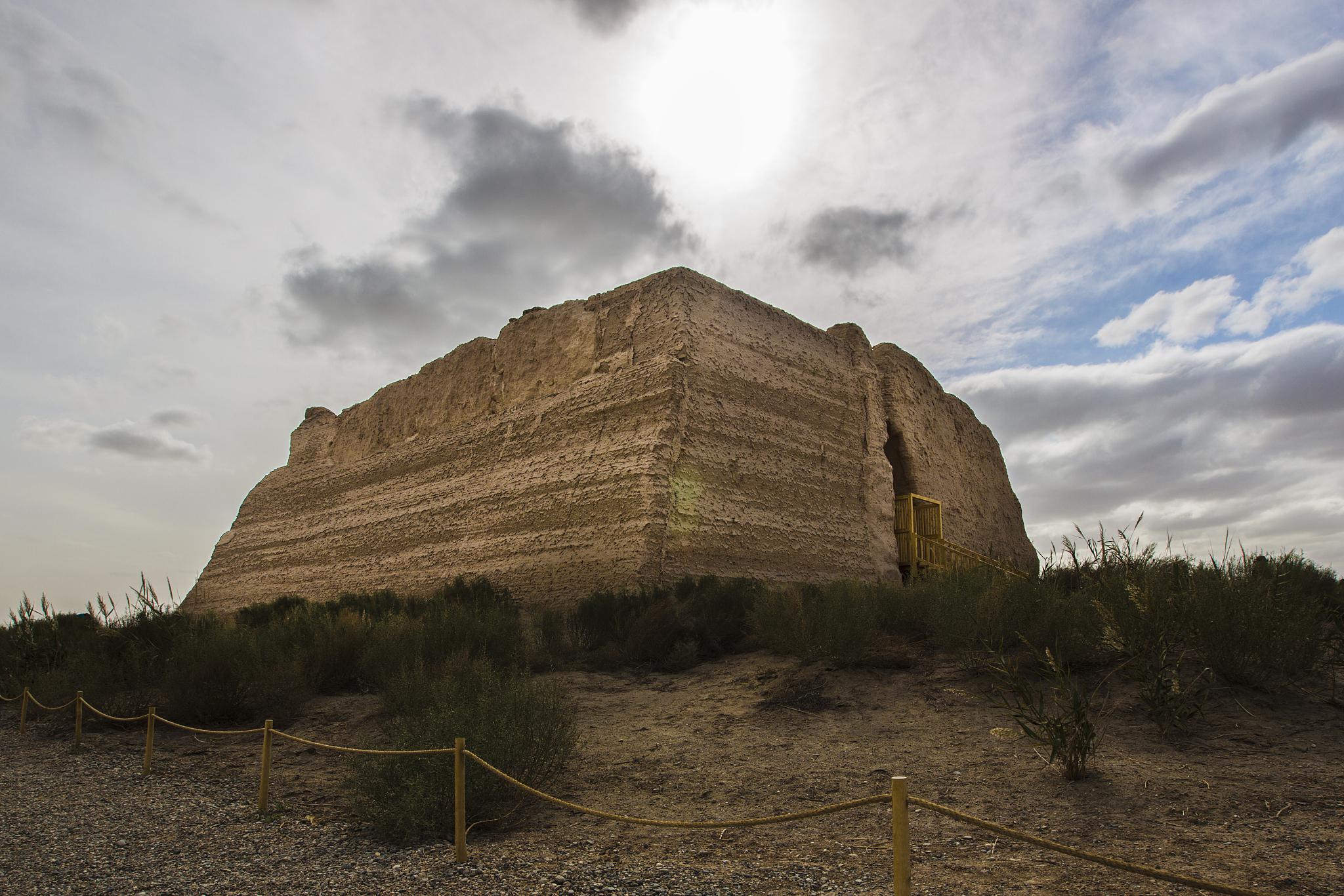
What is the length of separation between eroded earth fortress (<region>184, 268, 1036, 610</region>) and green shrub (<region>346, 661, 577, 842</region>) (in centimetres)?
645

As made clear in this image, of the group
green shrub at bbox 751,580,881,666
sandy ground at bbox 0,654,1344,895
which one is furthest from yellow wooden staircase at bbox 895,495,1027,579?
sandy ground at bbox 0,654,1344,895

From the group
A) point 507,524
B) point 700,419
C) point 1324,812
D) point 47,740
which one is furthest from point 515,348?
point 1324,812

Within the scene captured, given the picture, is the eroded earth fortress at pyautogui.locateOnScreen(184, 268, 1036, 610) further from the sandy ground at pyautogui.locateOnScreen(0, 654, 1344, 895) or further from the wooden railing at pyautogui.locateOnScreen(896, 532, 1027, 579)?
the sandy ground at pyautogui.locateOnScreen(0, 654, 1344, 895)

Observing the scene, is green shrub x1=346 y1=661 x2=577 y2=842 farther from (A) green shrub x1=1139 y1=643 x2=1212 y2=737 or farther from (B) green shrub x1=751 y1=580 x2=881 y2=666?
(A) green shrub x1=1139 y1=643 x2=1212 y2=737

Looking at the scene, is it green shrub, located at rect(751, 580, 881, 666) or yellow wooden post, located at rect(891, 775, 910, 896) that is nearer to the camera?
yellow wooden post, located at rect(891, 775, 910, 896)

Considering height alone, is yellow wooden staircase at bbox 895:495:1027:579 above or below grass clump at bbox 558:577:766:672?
above

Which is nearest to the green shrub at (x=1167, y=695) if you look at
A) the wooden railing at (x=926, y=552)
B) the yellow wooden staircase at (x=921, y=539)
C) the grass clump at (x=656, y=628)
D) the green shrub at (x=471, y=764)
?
the green shrub at (x=471, y=764)

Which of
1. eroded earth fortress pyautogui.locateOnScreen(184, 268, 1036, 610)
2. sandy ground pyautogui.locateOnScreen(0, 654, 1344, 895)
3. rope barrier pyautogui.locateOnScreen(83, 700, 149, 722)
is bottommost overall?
sandy ground pyautogui.locateOnScreen(0, 654, 1344, 895)

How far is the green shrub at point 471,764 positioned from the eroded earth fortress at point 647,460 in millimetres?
6448

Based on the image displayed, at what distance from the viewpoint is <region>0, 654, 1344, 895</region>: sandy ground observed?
3844 mm

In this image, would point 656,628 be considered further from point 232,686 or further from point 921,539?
point 921,539

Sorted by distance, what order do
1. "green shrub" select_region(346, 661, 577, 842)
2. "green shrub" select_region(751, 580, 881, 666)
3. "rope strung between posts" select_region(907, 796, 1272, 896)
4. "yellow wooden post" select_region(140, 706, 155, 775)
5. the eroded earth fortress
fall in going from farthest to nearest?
the eroded earth fortress → "green shrub" select_region(751, 580, 881, 666) → "yellow wooden post" select_region(140, 706, 155, 775) → "green shrub" select_region(346, 661, 577, 842) → "rope strung between posts" select_region(907, 796, 1272, 896)

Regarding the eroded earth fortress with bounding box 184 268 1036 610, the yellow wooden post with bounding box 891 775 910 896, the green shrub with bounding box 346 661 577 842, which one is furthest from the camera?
the eroded earth fortress with bounding box 184 268 1036 610

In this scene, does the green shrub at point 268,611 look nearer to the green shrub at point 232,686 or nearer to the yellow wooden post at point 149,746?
the green shrub at point 232,686
